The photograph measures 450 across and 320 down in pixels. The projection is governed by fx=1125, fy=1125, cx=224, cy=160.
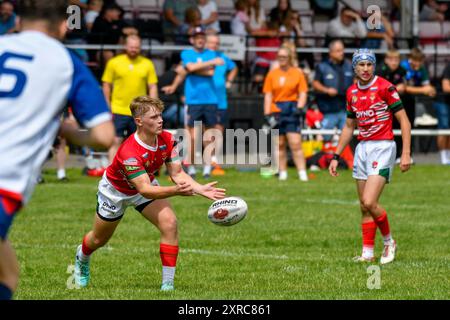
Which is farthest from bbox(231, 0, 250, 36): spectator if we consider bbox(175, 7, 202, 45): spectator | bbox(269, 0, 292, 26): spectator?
bbox(175, 7, 202, 45): spectator

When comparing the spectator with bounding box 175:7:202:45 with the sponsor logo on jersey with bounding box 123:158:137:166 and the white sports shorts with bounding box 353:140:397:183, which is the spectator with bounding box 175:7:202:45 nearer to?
the white sports shorts with bounding box 353:140:397:183

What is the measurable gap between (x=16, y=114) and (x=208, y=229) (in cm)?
753

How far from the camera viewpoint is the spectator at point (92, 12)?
20.5 meters

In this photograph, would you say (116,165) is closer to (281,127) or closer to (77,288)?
(77,288)

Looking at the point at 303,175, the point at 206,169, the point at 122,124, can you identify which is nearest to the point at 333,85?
the point at 303,175

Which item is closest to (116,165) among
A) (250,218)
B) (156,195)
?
(156,195)

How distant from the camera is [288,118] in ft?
58.3

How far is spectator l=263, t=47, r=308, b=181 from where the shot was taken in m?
17.7

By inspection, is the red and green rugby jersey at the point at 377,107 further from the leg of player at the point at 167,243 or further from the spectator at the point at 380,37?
the spectator at the point at 380,37

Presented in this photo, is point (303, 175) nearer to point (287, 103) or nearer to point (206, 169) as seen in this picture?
point (287, 103)

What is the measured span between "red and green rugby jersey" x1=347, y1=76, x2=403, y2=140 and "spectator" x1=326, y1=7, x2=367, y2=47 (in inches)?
480

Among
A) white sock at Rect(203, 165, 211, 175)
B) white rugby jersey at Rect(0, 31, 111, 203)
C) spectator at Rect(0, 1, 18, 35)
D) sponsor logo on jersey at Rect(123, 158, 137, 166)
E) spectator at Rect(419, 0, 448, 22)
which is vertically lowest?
white sock at Rect(203, 165, 211, 175)

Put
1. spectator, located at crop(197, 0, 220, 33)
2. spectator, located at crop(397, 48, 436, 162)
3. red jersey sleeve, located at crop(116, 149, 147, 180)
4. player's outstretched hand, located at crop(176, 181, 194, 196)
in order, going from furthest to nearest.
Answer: spectator, located at crop(197, 0, 220, 33) < spectator, located at crop(397, 48, 436, 162) < red jersey sleeve, located at crop(116, 149, 147, 180) < player's outstretched hand, located at crop(176, 181, 194, 196)

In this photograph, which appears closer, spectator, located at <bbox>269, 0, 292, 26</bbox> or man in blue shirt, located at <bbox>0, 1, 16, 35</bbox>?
man in blue shirt, located at <bbox>0, 1, 16, 35</bbox>
